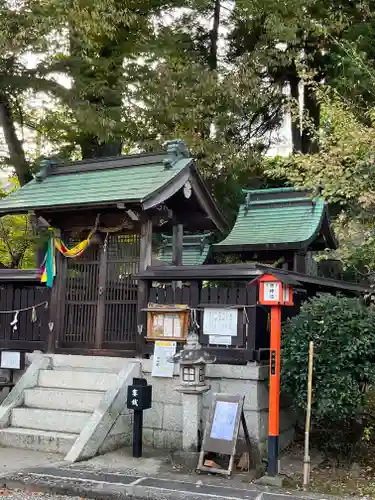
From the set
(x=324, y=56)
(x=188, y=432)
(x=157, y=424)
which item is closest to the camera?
(x=188, y=432)

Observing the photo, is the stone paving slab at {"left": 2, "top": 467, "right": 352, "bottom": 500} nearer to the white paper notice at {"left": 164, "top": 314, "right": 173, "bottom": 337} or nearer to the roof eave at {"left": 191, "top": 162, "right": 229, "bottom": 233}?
the white paper notice at {"left": 164, "top": 314, "right": 173, "bottom": 337}

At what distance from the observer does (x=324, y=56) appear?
70.0ft

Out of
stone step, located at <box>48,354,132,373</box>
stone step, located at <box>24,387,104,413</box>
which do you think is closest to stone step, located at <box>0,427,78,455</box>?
stone step, located at <box>24,387,104,413</box>

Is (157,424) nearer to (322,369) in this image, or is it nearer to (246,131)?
(322,369)

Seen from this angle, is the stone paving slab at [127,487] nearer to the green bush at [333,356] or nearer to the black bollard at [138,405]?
the black bollard at [138,405]

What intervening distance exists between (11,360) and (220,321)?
4.60 m

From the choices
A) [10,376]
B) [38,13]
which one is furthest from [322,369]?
[38,13]

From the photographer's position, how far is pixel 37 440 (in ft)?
30.2

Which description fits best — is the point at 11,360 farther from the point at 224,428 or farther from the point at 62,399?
the point at 224,428

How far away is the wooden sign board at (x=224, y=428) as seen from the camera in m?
8.17

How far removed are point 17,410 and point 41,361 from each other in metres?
1.24

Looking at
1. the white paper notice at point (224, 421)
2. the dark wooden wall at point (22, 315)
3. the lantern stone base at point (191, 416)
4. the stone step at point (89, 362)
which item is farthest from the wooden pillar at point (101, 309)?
the white paper notice at point (224, 421)

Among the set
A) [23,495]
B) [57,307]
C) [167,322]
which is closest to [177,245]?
[167,322]

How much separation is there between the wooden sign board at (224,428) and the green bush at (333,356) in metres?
0.94
